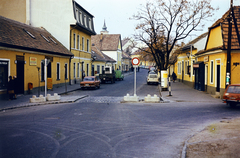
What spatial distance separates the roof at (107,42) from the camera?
74.1m

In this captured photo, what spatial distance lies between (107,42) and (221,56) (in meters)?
56.3

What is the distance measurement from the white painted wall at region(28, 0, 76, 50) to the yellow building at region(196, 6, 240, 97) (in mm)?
17695

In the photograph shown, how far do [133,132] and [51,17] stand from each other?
93.0ft

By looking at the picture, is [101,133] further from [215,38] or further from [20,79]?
[215,38]

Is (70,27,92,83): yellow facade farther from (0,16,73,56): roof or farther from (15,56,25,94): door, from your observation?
(15,56,25,94): door

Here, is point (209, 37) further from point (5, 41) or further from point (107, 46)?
point (107, 46)

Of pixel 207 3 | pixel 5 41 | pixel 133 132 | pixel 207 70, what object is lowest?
pixel 133 132

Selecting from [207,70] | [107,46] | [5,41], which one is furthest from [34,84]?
[107,46]

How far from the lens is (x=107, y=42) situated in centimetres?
7519

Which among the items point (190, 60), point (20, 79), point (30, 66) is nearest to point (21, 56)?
point (30, 66)

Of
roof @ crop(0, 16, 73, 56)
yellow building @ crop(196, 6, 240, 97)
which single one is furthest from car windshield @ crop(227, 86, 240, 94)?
roof @ crop(0, 16, 73, 56)

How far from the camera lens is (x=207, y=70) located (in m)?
24.9

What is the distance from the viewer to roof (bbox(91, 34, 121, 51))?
74.1 m

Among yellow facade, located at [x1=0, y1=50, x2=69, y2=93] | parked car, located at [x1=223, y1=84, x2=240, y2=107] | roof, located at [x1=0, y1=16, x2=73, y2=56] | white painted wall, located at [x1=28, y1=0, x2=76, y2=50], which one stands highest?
white painted wall, located at [x1=28, y1=0, x2=76, y2=50]
